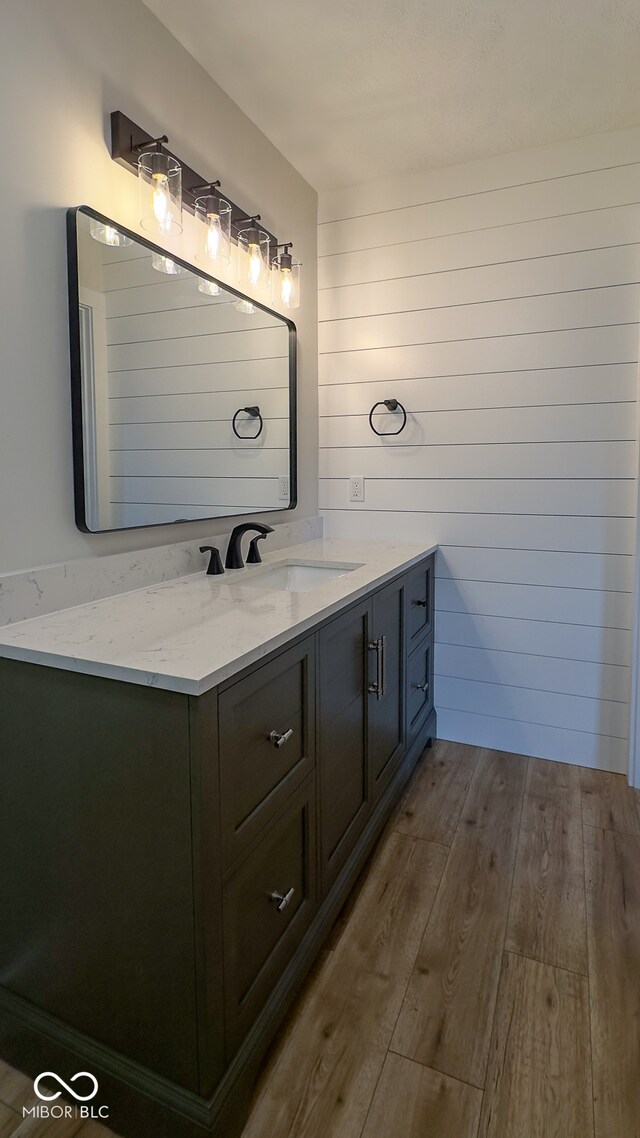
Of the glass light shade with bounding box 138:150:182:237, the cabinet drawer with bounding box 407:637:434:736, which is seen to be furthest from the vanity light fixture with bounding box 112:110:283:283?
the cabinet drawer with bounding box 407:637:434:736

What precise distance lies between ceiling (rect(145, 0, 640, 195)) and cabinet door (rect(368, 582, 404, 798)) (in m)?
1.53

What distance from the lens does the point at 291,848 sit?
125 centimetres

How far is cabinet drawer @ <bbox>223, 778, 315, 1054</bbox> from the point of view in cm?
103

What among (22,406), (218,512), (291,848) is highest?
(22,406)

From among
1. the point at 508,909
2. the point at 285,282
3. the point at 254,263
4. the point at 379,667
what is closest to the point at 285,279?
the point at 285,282

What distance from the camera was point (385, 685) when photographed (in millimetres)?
1825

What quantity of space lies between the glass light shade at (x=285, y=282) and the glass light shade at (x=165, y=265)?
0.55 m

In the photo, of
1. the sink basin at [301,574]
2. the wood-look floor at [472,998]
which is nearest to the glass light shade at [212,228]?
the sink basin at [301,574]

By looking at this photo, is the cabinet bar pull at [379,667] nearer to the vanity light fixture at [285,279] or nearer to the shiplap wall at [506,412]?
the shiplap wall at [506,412]

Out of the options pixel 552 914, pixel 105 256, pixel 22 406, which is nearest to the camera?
pixel 22 406

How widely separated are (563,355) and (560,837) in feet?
5.49

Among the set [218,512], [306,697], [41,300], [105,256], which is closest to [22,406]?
[41,300]

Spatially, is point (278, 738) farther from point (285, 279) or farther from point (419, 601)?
point (285, 279)

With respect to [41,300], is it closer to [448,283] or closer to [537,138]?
[448,283]
